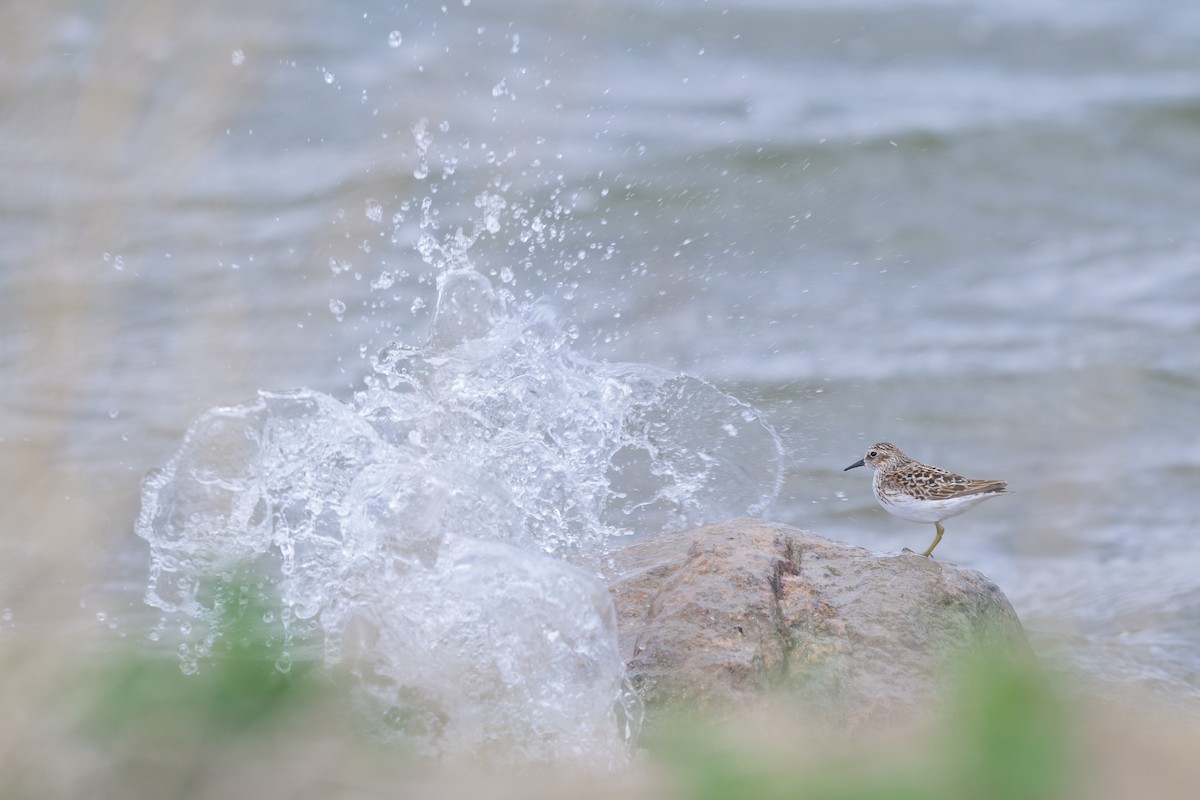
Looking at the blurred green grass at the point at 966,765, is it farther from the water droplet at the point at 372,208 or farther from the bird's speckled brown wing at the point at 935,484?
the bird's speckled brown wing at the point at 935,484

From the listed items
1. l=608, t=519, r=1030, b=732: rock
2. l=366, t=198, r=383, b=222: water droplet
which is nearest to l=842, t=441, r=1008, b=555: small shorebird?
l=608, t=519, r=1030, b=732: rock

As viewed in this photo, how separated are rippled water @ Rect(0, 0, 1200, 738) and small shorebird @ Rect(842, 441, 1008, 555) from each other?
1216 millimetres

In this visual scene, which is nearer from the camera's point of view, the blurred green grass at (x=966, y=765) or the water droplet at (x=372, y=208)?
the blurred green grass at (x=966, y=765)

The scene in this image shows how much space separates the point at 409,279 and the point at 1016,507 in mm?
4469

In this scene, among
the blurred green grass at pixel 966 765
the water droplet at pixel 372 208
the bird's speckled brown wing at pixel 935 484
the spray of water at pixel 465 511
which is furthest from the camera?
the bird's speckled brown wing at pixel 935 484

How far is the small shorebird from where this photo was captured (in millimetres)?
4734

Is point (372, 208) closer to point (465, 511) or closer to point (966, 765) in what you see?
point (465, 511)

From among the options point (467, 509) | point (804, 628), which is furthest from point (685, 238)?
point (804, 628)

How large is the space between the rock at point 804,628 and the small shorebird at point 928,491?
17.9 inches

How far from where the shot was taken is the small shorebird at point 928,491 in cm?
473

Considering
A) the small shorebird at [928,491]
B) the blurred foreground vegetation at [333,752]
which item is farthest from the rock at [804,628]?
the blurred foreground vegetation at [333,752]

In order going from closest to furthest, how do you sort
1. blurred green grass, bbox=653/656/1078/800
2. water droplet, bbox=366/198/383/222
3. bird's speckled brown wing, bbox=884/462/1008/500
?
1. blurred green grass, bbox=653/656/1078/800
2. water droplet, bbox=366/198/383/222
3. bird's speckled brown wing, bbox=884/462/1008/500

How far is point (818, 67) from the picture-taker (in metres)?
12.3

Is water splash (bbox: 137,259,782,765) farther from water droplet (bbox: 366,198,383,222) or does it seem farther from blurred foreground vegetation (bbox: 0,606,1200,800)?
water droplet (bbox: 366,198,383,222)
